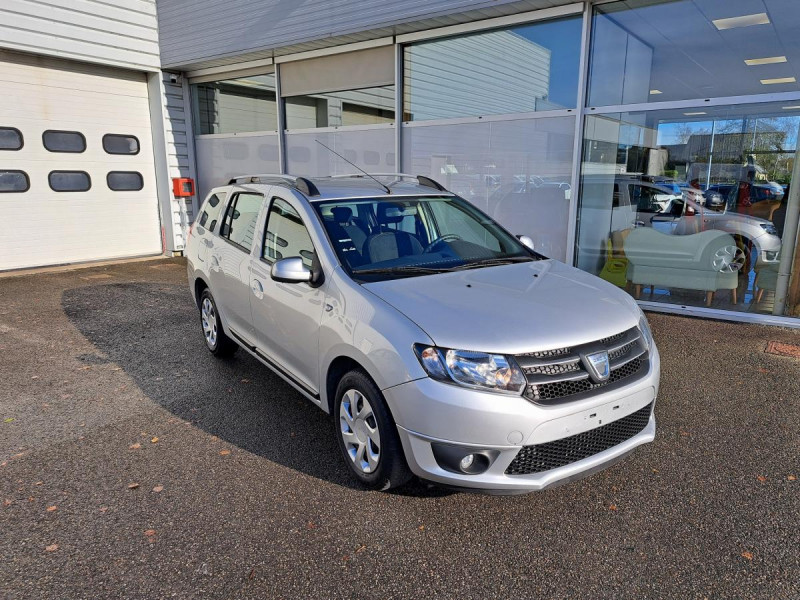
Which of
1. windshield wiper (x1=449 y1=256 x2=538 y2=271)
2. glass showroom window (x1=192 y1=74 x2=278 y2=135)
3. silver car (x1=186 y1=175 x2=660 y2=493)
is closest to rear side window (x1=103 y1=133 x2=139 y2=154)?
glass showroom window (x1=192 y1=74 x2=278 y2=135)

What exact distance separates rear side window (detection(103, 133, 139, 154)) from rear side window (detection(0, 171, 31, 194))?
157 centimetres

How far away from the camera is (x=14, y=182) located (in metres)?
9.92

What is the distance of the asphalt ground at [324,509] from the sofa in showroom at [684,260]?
7.22 feet

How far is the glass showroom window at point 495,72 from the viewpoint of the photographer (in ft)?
24.3

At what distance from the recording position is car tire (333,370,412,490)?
2.98 m

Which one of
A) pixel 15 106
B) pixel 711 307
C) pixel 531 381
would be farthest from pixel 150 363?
pixel 15 106

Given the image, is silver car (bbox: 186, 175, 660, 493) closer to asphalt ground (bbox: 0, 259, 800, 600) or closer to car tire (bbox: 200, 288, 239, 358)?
asphalt ground (bbox: 0, 259, 800, 600)

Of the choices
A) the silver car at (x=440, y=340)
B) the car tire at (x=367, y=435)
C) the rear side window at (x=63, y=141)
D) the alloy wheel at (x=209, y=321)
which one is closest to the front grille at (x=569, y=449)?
the silver car at (x=440, y=340)

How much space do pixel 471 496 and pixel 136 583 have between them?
1725 mm

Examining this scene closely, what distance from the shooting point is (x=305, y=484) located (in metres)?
3.39

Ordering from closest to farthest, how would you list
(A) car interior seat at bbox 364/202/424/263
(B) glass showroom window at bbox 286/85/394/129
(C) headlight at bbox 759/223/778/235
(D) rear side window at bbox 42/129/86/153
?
(A) car interior seat at bbox 364/202/424/263 < (C) headlight at bbox 759/223/778/235 < (B) glass showroom window at bbox 286/85/394/129 < (D) rear side window at bbox 42/129/86/153

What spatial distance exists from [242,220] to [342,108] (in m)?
5.48

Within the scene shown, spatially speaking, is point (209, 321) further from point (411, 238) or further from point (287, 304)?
point (411, 238)

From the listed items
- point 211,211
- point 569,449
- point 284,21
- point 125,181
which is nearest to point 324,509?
point 569,449
